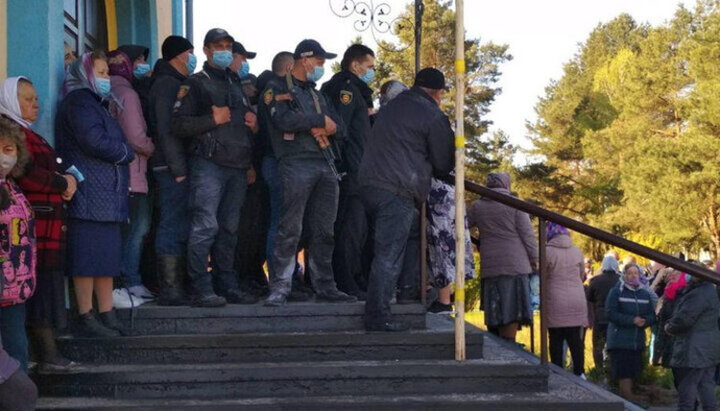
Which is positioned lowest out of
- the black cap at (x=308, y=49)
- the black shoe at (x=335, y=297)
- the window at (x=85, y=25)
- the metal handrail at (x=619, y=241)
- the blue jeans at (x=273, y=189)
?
the black shoe at (x=335, y=297)

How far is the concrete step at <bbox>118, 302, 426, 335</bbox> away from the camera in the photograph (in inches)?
265

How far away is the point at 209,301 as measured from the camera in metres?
6.82

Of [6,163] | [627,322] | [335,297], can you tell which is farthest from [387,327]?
[627,322]

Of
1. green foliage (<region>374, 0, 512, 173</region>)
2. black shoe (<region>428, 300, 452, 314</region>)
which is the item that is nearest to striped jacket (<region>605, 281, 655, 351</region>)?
black shoe (<region>428, 300, 452, 314</region>)

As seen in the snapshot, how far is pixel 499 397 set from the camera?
20.5 feet

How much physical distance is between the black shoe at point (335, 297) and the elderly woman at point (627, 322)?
4487mm

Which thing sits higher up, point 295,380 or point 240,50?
point 240,50

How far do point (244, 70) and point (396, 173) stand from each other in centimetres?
191

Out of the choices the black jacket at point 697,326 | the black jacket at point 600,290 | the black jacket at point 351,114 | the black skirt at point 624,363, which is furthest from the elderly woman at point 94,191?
the black jacket at point 600,290

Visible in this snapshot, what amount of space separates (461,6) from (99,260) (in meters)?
2.61

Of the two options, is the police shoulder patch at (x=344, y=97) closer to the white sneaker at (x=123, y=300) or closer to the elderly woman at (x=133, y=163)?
the elderly woman at (x=133, y=163)

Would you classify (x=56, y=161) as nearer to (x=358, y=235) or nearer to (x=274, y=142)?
(x=274, y=142)

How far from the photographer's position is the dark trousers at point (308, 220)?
7.10 m

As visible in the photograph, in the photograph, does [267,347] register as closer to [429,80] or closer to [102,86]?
[102,86]
